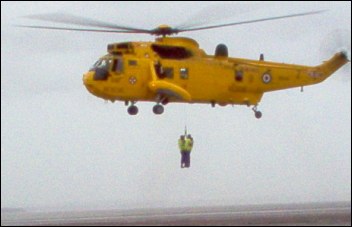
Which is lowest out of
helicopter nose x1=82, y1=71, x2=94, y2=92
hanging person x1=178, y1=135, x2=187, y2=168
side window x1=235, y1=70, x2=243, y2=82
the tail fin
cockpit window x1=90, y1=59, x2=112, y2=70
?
hanging person x1=178, y1=135, x2=187, y2=168

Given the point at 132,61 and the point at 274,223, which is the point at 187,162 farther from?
the point at 274,223

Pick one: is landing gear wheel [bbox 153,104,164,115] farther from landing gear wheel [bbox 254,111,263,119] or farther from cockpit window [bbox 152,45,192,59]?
landing gear wheel [bbox 254,111,263,119]

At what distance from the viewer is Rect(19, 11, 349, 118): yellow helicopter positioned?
52.4 metres

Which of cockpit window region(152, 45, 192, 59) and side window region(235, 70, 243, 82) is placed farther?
side window region(235, 70, 243, 82)

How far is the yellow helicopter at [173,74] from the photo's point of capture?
5238cm

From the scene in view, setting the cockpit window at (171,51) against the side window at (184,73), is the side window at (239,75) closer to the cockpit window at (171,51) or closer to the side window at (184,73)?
the side window at (184,73)

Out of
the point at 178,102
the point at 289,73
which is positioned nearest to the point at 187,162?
the point at 178,102

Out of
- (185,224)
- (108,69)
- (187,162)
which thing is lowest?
(185,224)

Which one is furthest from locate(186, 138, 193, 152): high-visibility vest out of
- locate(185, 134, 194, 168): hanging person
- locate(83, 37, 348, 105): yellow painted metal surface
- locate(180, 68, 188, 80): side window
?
locate(180, 68, 188, 80): side window

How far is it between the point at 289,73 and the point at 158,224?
17115 millimetres

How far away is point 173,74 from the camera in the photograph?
53.2 metres

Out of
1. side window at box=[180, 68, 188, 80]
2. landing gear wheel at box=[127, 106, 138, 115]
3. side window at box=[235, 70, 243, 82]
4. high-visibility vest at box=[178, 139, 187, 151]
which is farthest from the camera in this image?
side window at box=[235, 70, 243, 82]

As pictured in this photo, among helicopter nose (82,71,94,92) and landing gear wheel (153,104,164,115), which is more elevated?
helicopter nose (82,71,94,92)

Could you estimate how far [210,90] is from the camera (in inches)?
2143
